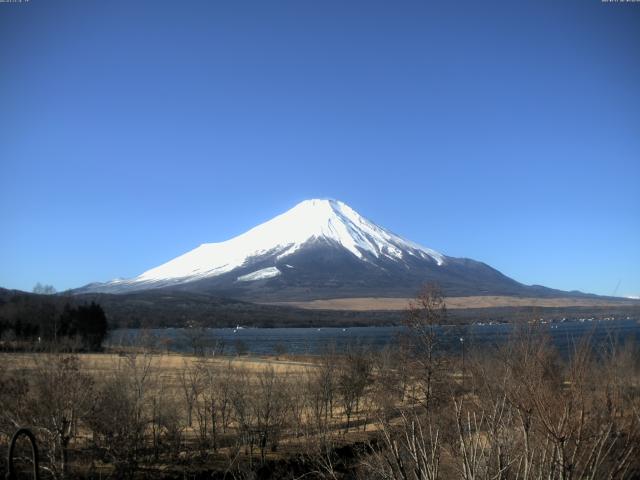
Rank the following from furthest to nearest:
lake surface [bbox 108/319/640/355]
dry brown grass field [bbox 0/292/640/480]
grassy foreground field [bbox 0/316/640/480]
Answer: lake surface [bbox 108/319/640/355], dry brown grass field [bbox 0/292/640/480], grassy foreground field [bbox 0/316/640/480]

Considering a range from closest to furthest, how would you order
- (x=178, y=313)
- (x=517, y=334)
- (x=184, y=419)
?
(x=517, y=334), (x=184, y=419), (x=178, y=313)

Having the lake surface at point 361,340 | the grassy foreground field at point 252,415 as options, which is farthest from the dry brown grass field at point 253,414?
the lake surface at point 361,340

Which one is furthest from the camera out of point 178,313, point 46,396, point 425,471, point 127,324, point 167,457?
point 178,313

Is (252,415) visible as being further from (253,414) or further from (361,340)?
(361,340)

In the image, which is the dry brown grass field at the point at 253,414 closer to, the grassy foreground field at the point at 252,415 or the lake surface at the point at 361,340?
the grassy foreground field at the point at 252,415

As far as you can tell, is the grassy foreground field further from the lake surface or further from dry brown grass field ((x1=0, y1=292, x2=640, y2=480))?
the lake surface

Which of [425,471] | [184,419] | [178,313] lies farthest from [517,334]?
[178,313]

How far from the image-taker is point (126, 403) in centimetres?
2011

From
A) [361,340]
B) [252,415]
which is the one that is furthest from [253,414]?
[361,340]

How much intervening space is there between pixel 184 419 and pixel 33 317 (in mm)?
65624

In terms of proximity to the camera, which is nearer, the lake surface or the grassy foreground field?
the grassy foreground field

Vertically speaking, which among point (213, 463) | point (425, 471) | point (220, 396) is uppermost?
point (425, 471)

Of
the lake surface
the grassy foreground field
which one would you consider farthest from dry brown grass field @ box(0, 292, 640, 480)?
the lake surface

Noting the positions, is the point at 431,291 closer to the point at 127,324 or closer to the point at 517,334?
the point at 517,334
